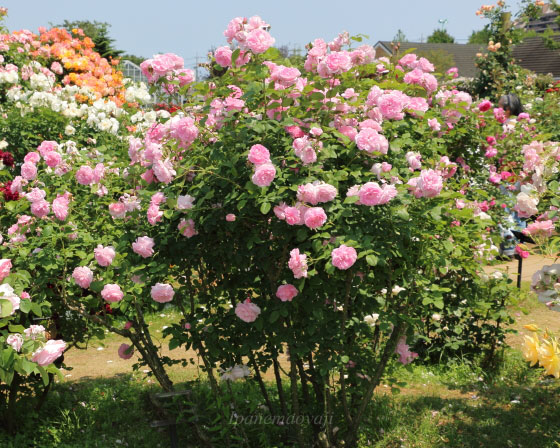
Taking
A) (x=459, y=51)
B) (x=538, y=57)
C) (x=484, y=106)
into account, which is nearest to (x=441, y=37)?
(x=459, y=51)

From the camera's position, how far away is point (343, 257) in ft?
7.33

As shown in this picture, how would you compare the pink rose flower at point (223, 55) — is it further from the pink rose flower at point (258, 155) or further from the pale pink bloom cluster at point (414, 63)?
the pale pink bloom cluster at point (414, 63)

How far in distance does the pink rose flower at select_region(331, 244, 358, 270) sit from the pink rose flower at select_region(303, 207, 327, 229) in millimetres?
121

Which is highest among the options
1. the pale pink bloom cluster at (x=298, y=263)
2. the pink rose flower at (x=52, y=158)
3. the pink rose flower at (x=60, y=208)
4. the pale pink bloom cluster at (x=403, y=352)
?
the pink rose flower at (x=52, y=158)

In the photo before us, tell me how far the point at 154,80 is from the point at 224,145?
509 mm

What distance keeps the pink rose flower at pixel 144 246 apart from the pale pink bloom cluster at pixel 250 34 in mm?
924

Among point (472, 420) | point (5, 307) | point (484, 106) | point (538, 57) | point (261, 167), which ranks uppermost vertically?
point (538, 57)

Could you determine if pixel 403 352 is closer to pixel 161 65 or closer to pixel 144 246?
pixel 144 246

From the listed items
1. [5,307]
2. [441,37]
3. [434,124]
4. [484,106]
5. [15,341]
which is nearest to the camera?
[5,307]

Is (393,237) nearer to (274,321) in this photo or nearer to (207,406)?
(274,321)

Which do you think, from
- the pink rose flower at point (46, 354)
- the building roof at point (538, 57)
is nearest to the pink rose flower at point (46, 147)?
the pink rose flower at point (46, 354)

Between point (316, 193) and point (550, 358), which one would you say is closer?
point (550, 358)

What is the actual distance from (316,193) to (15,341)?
116cm

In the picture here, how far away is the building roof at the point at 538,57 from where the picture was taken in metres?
27.1
